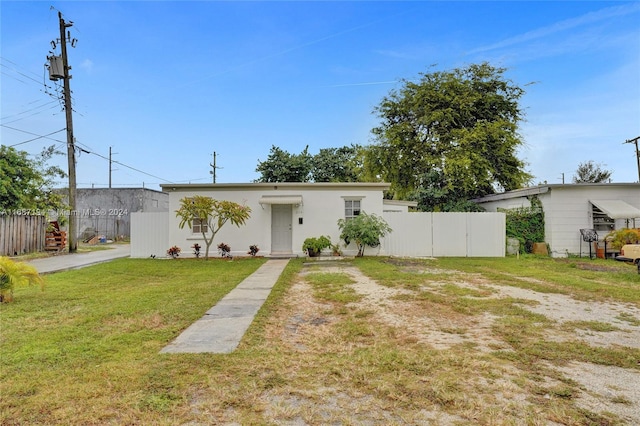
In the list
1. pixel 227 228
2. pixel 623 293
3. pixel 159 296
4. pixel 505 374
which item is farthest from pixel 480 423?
pixel 227 228

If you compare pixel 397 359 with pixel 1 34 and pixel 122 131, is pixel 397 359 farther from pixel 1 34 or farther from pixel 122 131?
pixel 122 131

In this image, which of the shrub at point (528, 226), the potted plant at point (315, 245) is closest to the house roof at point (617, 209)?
the shrub at point (528, 226)

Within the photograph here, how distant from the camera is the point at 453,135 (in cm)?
2078

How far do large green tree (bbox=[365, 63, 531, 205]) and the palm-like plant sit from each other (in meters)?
18.7

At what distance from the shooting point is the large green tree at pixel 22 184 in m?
16.5

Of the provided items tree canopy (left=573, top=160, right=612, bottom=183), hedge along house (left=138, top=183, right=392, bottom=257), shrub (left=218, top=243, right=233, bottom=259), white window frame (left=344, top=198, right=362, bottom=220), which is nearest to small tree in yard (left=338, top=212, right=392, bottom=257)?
white window frame (left=344, top=198, right=362, bottom=220)

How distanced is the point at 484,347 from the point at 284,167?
28.4 m

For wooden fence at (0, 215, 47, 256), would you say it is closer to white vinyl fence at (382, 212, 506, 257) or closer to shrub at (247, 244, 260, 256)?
shrub at (247, 244, 260, 256)

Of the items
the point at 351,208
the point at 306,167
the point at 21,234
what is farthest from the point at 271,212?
the point at 306,167

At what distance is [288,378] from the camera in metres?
2.95

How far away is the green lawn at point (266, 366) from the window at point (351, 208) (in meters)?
8.21

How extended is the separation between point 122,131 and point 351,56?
13.8 metres

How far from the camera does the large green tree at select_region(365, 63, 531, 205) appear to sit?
2016 cm

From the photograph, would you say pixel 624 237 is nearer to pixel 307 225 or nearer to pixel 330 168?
pixel 307 225
